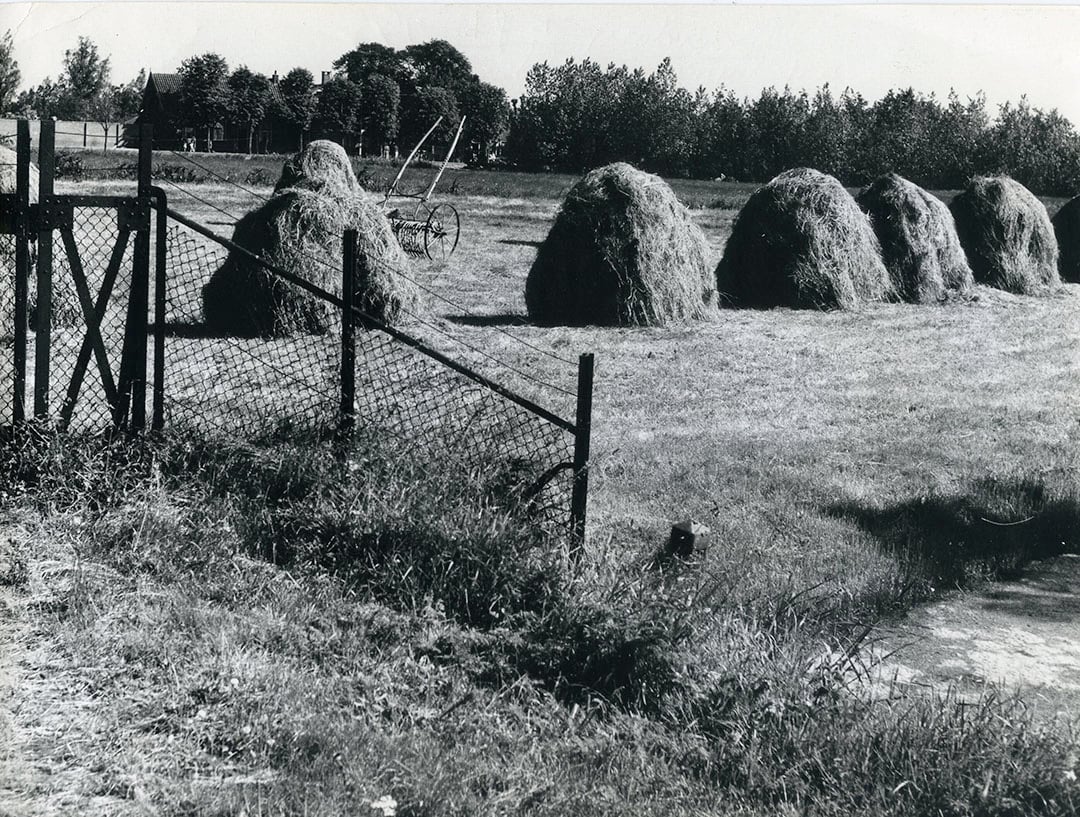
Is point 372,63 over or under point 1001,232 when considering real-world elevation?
over

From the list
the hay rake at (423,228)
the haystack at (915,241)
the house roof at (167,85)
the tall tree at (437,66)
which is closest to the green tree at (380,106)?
the tall tree at (437,66)

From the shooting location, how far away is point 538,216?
25906 millimetres

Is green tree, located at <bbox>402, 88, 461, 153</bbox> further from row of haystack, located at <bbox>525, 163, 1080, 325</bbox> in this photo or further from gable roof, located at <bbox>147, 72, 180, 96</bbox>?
gable roof, located at <bbox>147, 72, 180, 96</bbox>

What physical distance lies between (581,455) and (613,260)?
9.43 metres

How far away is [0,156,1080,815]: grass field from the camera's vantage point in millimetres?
3451

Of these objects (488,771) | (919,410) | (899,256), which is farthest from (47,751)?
(899,256)

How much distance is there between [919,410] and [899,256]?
9149 mm

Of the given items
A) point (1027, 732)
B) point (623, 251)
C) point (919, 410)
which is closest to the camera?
point (1027, 732)

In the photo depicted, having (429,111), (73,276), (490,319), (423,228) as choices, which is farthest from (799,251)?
(73,276)

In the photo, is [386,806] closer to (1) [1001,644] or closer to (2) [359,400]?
(1) [1001,644]

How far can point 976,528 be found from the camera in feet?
22.2

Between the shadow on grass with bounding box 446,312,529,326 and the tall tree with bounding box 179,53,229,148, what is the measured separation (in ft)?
34.9

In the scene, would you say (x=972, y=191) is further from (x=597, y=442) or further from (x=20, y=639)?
(x=20, y=639)

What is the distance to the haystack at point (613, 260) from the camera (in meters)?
14.5
